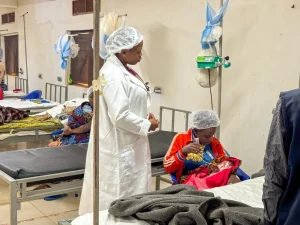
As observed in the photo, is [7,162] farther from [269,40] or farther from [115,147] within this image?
[269,40]

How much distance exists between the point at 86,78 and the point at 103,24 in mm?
1870

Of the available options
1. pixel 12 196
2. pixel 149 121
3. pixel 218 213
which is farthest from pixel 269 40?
pixel 12 196

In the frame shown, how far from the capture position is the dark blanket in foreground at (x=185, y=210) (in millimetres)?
1619

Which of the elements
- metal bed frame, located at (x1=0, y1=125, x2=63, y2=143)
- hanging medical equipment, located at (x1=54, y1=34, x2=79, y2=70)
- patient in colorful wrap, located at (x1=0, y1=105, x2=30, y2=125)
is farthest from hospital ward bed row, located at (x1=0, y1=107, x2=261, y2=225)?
hanging medical equipment, located at (x1=54, y1=34, x2=79, y2=70)

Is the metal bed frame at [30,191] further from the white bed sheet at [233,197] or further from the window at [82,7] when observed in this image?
the window at [82,7]

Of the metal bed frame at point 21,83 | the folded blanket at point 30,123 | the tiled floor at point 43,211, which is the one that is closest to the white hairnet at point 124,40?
the tiled floor at point 43,211

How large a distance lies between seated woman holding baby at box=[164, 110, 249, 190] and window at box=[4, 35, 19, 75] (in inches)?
267

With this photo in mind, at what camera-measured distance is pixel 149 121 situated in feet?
8.28

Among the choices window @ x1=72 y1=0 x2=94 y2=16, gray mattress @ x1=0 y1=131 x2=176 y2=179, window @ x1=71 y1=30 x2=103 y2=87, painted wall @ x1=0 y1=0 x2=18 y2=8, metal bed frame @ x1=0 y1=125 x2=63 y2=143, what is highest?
painted wall @ x1=0 y1=0 x2=18 y2=8

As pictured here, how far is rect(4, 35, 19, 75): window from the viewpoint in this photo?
8.72 metres

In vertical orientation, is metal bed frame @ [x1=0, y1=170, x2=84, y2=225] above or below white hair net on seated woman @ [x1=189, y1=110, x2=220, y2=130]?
below

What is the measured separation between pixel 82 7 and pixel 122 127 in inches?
156

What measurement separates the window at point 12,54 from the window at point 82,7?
9.67ft

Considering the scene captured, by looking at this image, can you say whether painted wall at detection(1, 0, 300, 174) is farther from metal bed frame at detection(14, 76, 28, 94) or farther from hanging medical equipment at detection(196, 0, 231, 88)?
metal bed frame at detection(14, 76, 28, 94)
